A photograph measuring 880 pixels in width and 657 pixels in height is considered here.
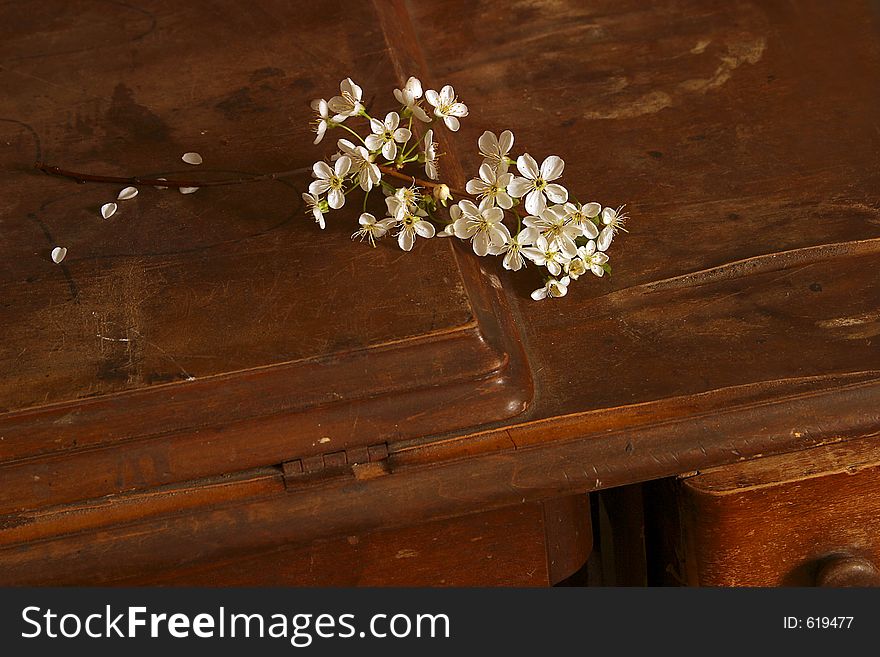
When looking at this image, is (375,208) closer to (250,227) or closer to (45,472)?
(250,227)

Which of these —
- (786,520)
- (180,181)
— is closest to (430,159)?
(180,181)

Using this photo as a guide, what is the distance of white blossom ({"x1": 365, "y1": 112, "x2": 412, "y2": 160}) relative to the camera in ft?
2.64

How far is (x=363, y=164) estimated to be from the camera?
81 centimetres

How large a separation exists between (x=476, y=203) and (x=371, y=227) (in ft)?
0.29

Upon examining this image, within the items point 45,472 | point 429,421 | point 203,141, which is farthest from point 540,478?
point 203,141

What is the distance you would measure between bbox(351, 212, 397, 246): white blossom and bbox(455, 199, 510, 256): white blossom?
5 centimetres

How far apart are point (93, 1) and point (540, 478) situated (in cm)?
78

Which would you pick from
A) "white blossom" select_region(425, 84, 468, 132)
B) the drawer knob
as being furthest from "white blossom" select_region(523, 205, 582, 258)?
the drawer knob

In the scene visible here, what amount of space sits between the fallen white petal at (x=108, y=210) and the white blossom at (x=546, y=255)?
358 mm

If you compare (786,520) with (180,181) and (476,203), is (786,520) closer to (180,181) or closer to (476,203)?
(476,203)

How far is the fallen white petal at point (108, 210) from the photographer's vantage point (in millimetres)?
883

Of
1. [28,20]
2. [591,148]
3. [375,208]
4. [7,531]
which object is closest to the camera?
[7,531]

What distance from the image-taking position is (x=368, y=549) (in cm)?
79

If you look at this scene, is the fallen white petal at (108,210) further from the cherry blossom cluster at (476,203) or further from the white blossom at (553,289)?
the white blossom at (553,289)
